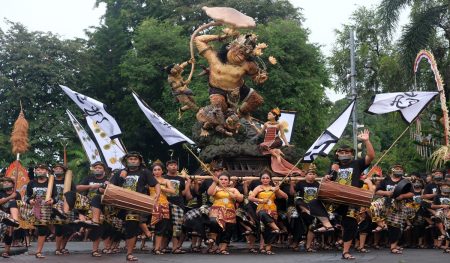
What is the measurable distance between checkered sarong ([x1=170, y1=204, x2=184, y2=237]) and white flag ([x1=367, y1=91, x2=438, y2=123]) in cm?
441

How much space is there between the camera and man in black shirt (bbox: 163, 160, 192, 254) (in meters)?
14.4

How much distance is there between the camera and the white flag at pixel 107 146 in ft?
57.8

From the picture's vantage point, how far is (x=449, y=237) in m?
15.4

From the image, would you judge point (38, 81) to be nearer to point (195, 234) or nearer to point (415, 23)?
point (415, 23)

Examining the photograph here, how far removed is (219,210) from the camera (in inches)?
553

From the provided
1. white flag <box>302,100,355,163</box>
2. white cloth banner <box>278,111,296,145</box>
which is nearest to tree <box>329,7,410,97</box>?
white cloth banner <box>278,111,296,145</box>

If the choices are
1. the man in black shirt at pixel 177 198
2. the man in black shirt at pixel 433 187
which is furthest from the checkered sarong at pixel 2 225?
the man in black shirt at pixel 433 187

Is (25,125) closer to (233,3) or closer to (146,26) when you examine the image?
(146,26)

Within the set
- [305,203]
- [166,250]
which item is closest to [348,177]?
[305,203]

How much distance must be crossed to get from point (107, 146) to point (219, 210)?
187 inches

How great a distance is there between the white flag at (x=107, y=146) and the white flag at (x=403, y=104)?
5744mm

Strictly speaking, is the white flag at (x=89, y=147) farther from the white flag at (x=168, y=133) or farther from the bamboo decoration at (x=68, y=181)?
the bamboo decoration at (x=68, y=181)

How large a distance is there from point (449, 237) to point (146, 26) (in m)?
25.8

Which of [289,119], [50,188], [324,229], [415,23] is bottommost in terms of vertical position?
[324,229]
